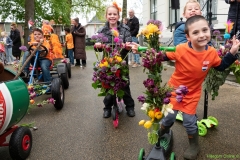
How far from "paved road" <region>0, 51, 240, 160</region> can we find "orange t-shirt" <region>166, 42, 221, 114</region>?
64 cm

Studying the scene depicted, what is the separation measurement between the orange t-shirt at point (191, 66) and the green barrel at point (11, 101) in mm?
1632

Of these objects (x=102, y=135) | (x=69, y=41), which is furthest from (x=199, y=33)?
(x=69, y=41)

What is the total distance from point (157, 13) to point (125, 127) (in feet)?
39.9

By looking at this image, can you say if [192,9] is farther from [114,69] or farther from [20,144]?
[20,144]

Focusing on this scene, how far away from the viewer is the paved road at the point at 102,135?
282 centimetres

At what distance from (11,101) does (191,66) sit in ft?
6.05

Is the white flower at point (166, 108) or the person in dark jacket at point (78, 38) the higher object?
the person in dark jacket at point (78, 38)

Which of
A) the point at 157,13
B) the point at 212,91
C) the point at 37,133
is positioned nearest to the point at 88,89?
the point at 37,133

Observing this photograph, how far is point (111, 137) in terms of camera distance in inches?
128

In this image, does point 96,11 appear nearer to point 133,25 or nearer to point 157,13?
point 157,13

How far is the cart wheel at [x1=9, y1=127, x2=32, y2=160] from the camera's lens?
2.55m

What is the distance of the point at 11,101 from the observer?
2.52 meters

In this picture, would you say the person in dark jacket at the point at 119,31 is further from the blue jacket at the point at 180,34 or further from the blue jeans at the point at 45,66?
the blue jeans at the point at 45,66

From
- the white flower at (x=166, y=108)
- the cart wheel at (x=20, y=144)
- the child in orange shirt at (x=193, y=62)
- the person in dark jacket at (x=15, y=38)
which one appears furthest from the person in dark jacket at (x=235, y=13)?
the person in dark jacket at (x=15, y=38)
